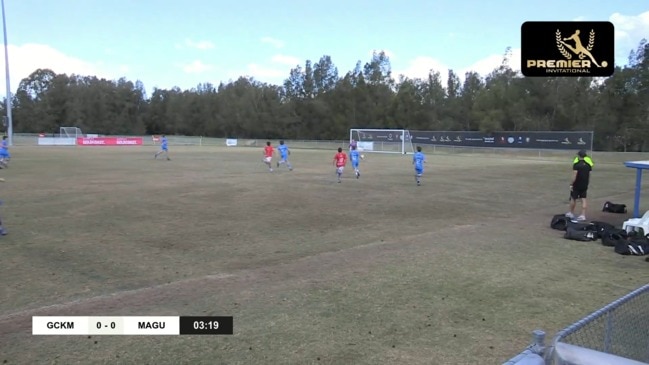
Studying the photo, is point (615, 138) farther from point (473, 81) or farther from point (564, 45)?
point (564, 45)

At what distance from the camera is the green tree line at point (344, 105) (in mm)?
61844

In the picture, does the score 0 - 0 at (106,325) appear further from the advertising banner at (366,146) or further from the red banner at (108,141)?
the red banner at (108,141)

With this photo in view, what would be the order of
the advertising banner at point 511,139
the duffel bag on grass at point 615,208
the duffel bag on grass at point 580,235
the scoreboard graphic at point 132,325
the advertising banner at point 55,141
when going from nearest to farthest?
the scoreboard graphic at point 132,325
the duffel bag on grass at point 580,235
the duffel bag on grass at point 615,208
the advertising banner at point 511,139
the advertising banner at point 55,141

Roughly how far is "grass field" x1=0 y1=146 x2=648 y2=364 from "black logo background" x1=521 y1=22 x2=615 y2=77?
3.49 m

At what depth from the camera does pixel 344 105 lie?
104 m

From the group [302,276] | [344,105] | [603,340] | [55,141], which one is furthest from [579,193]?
[344,105]

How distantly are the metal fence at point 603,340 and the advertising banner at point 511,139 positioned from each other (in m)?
46.5

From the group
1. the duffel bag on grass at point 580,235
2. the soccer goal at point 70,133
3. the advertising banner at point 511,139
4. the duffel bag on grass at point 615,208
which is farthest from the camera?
the soccer goal at point 70,133

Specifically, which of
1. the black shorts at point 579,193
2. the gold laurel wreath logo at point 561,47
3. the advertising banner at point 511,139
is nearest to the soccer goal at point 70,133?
the advertising banner at point 511,139

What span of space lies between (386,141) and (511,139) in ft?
45.1

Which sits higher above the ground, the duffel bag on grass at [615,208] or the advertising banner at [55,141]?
the advertising banner at [55,141]

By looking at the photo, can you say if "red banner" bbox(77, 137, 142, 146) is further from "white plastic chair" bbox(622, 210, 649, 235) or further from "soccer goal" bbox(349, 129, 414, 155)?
"white plastic chair" bbox(622, 210, 649, 235)

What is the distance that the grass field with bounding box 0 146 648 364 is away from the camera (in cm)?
486

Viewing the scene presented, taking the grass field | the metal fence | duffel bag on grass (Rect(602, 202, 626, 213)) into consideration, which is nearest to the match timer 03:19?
the grass field
